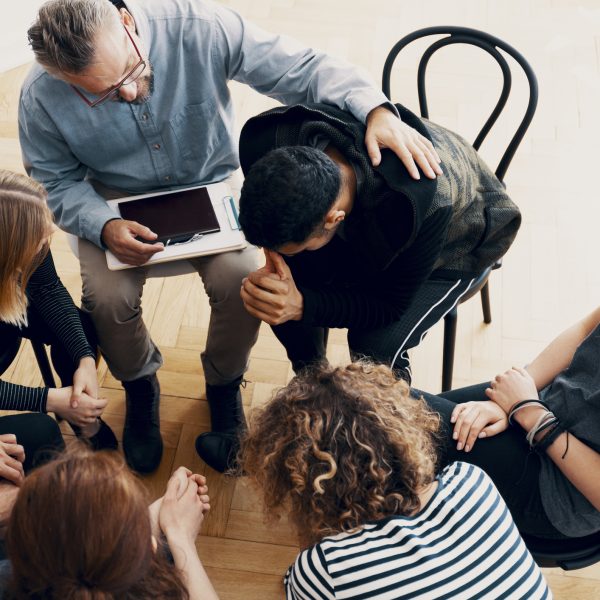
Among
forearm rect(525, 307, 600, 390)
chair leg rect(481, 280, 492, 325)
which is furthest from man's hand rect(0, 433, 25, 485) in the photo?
chair leg rect(481, 280, 492, 325)

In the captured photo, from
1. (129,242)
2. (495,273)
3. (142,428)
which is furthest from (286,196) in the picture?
(495,273)

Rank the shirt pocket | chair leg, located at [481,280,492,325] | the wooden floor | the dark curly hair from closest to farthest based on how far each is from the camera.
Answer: the dark curly hair < the shirt pocket < the wooden floor < chair leg, located at [481,280,492,325]

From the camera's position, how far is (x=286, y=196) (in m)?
1.25

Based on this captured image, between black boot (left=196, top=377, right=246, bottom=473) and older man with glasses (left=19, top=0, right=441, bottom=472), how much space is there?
1cm

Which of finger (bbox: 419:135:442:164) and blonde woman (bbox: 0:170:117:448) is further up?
finger (bbox: 419:135:442:164)

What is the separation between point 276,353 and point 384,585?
1.20 metres

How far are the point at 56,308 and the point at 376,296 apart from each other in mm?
741

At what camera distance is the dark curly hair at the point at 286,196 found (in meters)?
1.25

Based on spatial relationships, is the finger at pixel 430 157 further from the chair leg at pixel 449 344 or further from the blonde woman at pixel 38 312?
the blonde woman at pixel 38 312

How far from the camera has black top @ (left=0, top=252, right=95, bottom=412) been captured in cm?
161

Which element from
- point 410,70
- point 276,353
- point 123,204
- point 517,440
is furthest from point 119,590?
point 410,70

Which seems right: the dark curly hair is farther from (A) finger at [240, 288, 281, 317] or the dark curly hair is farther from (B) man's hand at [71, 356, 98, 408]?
(B) man's hand at [71, 356, 98, 408]

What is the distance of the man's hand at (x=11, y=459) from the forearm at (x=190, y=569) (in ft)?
1.11

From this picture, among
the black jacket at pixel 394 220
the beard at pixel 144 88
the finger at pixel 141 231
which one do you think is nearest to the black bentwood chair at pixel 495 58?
the black jacket at pixel 394 220
